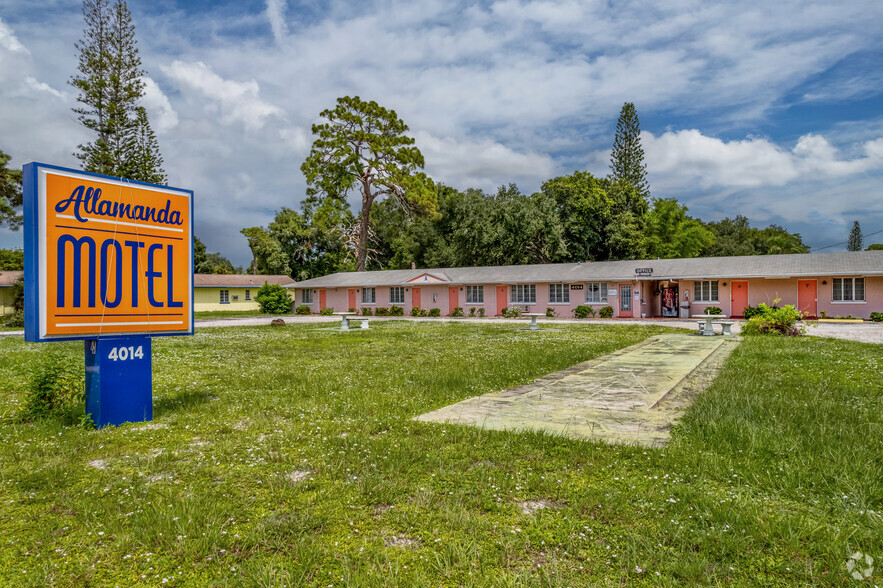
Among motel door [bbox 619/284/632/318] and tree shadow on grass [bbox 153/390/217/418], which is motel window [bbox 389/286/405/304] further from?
tree shadow on grass [bbox 153/390/217/418]

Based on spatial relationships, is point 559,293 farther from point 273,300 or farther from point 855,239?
point 855,239

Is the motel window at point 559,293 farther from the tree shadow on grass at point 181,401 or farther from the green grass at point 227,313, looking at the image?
the tree shadow on grass at point 181,401

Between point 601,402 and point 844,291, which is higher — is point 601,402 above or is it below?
below

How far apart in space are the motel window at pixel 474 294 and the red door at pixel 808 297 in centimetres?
1924

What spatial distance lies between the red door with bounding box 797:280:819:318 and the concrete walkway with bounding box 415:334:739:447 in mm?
22057

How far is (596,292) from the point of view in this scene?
3312cm

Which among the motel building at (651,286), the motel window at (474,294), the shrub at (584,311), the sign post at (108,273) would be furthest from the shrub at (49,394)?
the motel window at (474,294)

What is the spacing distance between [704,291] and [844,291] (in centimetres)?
674

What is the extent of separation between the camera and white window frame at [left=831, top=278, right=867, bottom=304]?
27.0 metres

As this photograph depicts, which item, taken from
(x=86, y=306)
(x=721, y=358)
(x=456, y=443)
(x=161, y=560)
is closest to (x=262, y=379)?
(x=86, y=306)

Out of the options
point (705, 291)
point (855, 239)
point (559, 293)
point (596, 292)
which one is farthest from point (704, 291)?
point (855, 239)

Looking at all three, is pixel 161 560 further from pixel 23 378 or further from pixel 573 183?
pixel 573 183

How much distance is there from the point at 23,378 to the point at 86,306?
5.80 meters

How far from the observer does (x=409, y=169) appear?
45.5 m
